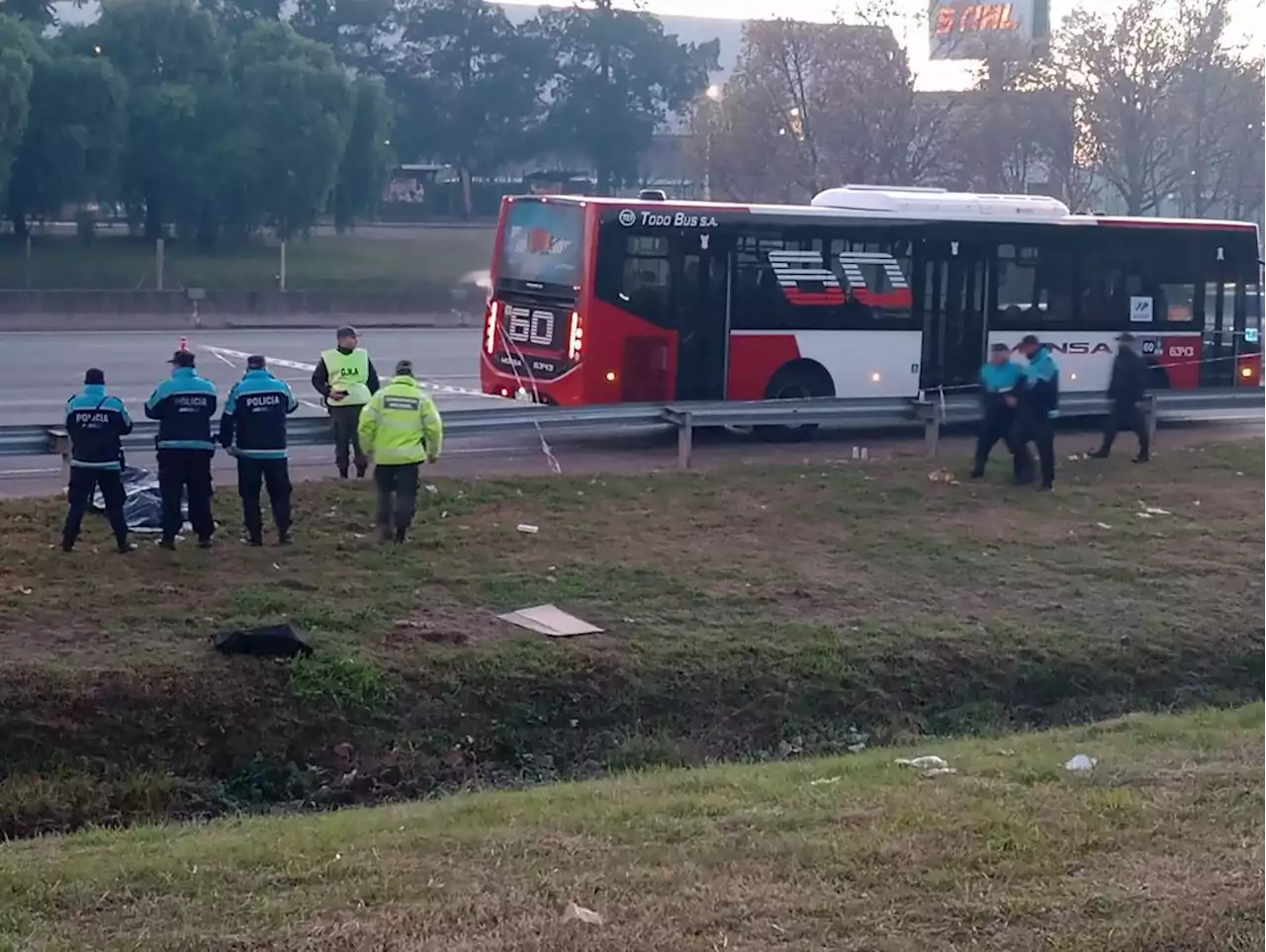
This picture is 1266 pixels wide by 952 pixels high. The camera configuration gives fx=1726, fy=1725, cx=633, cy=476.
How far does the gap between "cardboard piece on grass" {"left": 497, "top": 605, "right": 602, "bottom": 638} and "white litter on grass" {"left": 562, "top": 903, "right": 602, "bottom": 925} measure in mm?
6264

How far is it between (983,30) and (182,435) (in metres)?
44.8

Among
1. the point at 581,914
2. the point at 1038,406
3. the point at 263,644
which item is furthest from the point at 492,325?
the point at 581,914

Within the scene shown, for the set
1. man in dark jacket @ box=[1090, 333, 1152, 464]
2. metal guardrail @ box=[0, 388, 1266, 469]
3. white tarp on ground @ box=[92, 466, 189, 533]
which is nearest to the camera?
white tarp on ground @ box=[92, 466, 189, 533]

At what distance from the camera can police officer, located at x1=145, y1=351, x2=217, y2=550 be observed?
41.7ft

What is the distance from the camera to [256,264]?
52406 mm

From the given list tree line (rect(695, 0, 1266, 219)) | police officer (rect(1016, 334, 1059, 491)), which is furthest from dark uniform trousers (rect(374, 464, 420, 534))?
tree line (rect(695, 0, 1266, 219))

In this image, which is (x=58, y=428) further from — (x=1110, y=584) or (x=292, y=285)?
(x=292, y=285)

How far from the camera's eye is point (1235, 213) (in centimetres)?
5381

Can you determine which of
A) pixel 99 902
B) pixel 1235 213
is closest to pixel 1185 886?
pixel 99 902

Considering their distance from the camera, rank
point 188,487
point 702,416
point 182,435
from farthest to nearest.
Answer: point 702,416 → point 188,487 → point 182,435

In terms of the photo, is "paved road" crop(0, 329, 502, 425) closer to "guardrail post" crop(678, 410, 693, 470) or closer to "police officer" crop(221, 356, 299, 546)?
"guardrail post" crop(678, 410, 693, 470)

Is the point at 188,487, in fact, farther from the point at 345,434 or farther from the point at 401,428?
the point at 345,434

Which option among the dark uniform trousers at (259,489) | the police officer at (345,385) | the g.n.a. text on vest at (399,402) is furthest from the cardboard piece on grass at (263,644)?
the police officer at (345,385)

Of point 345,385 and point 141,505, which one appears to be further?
point 345,385
